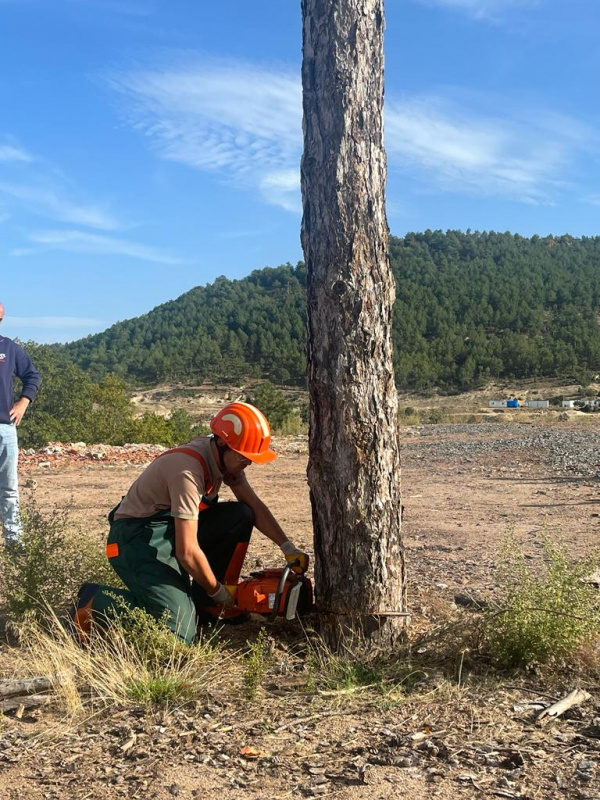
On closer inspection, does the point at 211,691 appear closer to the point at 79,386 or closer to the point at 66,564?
the point at 66,564

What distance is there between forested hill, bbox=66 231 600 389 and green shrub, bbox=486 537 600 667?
51.6m

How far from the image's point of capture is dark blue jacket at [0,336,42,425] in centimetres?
589

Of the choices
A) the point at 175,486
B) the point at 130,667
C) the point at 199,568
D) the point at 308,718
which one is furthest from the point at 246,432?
the point at 308,718

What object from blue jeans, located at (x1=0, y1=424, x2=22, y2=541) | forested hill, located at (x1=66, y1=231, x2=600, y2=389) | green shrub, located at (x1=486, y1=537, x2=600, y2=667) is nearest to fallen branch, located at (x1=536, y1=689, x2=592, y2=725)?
green shrub, located at (x1=486, y1=537, x2=600, y2=667)

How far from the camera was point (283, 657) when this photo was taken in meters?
4.23

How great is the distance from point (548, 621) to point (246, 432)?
1.87m

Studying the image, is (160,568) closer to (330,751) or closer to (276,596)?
(276,596)

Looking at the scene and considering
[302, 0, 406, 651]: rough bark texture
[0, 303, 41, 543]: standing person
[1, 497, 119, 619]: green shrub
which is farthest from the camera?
[0, 303, 41, 543]: standing person

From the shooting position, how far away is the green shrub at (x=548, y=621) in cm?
375

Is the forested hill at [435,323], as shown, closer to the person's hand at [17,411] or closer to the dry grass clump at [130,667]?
the person's hand at [17,411]

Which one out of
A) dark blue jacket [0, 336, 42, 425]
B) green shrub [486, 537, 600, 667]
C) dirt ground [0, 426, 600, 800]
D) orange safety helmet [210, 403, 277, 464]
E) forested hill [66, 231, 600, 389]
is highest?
forested hill [66, 231, 600, 389]

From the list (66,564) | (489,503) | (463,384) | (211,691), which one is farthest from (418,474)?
(463,384)

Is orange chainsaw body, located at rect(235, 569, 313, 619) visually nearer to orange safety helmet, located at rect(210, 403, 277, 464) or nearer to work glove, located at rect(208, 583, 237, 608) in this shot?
work glove, located at rect(208, 583, 237, 608)

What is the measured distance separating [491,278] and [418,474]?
74631mm
